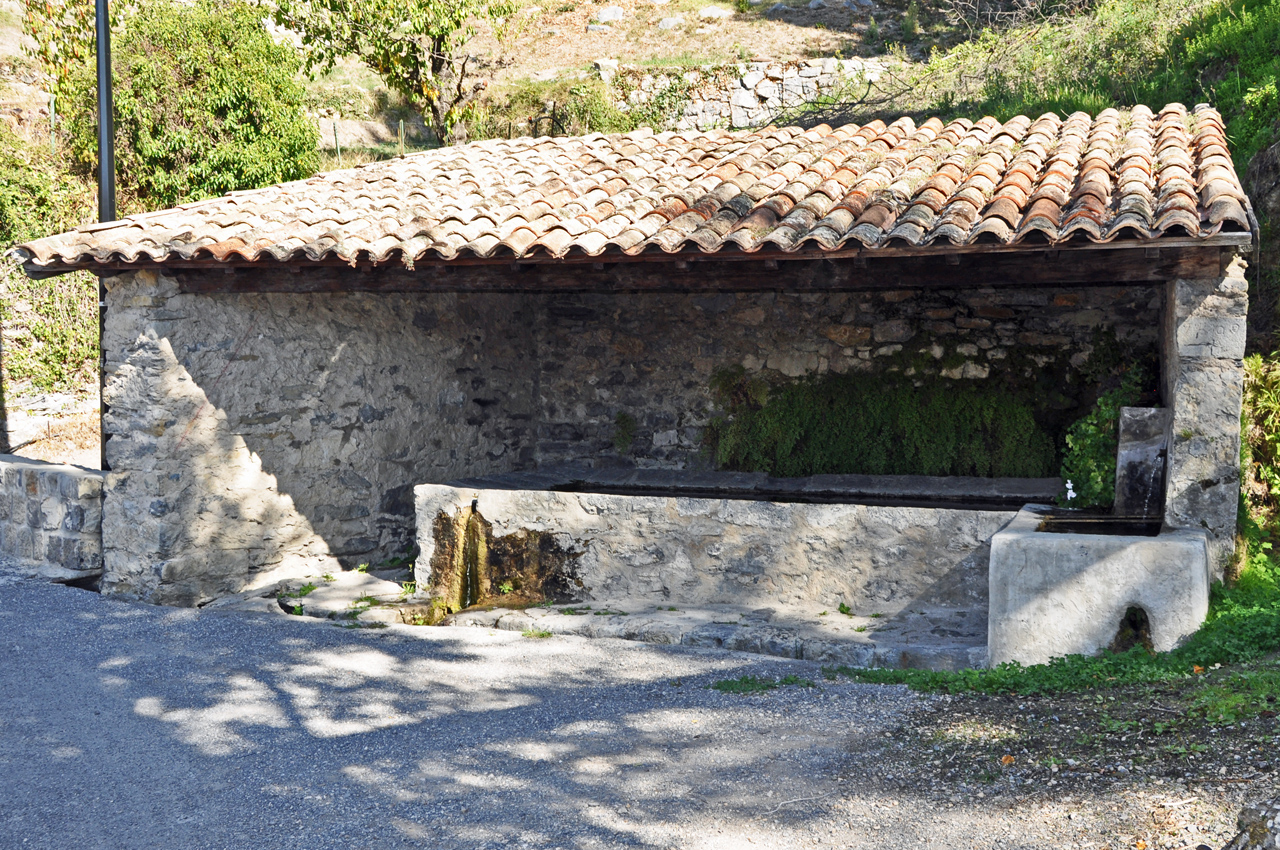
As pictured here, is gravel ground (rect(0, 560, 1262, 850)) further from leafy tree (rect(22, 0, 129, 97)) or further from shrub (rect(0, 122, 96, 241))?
leafy tree (rect(22, 0, 129, 97))

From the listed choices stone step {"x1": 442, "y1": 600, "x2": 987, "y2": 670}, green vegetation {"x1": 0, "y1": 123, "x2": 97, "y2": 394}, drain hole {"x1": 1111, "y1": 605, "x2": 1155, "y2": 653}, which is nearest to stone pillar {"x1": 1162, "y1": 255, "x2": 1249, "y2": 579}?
drain hole {"x1": 1111, "y1": 605, "x2": 1155, "y2": 653}

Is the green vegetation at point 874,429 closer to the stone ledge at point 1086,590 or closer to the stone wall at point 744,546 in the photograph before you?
the stone wall at point 744,546

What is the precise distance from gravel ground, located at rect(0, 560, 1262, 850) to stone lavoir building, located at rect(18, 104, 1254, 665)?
1.39 m

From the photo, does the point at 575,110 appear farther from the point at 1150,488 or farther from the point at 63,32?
the point at 1150,488

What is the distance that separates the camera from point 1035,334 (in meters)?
7.09

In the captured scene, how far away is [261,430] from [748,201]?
3324 mm

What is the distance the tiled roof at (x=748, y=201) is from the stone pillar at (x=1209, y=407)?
0.41 metres

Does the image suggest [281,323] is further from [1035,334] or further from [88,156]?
[88,156]

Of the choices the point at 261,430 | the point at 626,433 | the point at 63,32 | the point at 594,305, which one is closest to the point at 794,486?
the point at 626,433

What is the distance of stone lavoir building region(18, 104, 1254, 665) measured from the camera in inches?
178

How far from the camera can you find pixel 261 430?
6.17m

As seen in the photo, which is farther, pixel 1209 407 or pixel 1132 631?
pixel 1209 407

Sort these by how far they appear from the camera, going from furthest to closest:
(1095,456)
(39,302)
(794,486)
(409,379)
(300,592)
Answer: (39,302), (794,486), (409,379), (300,592), (1095,456)

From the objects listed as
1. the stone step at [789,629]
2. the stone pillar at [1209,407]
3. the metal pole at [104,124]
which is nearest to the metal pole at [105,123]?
the metal pole at [104,124]
